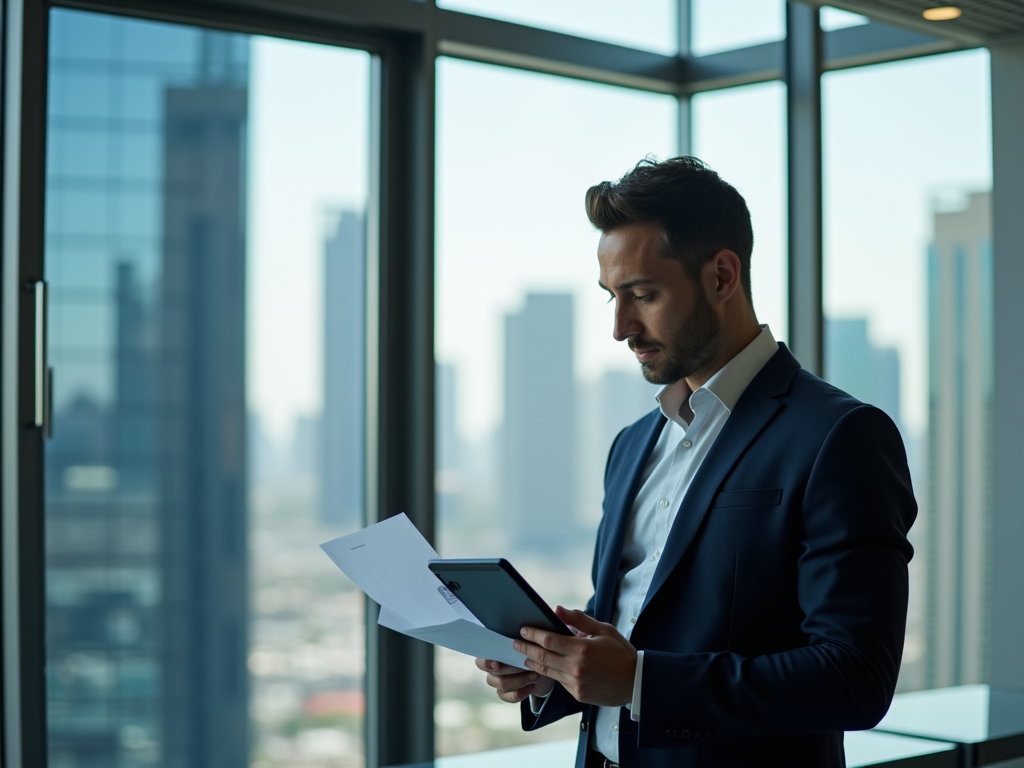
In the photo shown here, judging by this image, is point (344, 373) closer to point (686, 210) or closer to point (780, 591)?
point (686, 210)

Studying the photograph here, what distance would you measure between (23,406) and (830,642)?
6.24 ft

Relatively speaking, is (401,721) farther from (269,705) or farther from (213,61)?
(213,61)

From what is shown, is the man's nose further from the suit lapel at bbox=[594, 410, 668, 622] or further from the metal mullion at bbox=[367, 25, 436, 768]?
the metal mullion at bbox=[367, 25, 436, 768]

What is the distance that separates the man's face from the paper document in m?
0.43

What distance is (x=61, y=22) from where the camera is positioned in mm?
2779

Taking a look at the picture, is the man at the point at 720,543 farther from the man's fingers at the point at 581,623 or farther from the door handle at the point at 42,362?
the door handle at the point at 42,362

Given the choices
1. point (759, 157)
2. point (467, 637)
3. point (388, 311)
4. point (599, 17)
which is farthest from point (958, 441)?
point (467, 637)

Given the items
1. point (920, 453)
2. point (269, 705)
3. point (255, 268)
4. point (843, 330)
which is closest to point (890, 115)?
point (843, 330)

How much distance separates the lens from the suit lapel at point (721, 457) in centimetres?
162

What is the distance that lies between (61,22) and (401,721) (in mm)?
2004

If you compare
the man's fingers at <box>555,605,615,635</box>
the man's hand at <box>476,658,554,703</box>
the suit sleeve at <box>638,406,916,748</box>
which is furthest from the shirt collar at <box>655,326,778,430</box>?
the man's hand at <box>476,658,554,703</box>

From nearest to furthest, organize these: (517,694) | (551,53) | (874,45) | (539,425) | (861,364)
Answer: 1. (517,694)
2. (551,53)
3. (539,425)
4. (874,45)
5. (861,364)

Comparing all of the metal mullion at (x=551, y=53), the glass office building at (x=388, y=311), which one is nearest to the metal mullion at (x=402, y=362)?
the glass office building at (x=388, y=311)

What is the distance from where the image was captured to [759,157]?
3.80m
